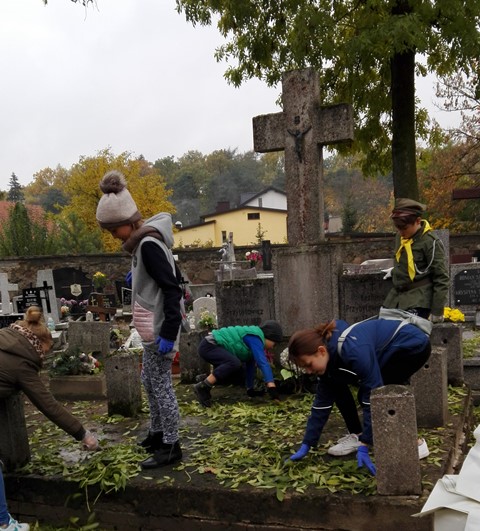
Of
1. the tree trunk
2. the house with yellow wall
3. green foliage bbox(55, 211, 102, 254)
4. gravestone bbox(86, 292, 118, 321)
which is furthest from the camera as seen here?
the house with yellow wall

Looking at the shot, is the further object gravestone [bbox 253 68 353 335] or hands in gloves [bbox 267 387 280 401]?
Answer: gravestone [bbox 253 68 353 335]

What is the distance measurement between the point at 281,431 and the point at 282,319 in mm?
1873

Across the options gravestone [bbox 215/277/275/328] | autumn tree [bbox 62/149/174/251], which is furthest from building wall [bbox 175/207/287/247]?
gravestone [bbox 215/277/275/328]

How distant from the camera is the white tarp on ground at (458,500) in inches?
99.2

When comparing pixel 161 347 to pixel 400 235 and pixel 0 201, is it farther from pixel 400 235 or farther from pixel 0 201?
pixel 0 201

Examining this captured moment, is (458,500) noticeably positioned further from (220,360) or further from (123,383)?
(123,383)

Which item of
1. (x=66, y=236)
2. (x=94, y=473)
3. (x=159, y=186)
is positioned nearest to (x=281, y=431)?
(x=94, y=473)

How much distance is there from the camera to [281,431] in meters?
4.64

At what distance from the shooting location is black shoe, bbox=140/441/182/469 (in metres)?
4.02

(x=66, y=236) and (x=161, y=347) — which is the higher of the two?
(x=66, y=236)

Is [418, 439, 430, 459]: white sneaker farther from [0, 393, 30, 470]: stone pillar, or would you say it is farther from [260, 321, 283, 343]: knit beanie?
[0, 393, 30, 470]: stone pillar

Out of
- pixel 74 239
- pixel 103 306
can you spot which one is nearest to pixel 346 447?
pixel 103 306

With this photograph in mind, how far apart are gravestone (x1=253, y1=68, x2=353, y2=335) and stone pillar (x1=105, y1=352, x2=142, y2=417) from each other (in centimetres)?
181

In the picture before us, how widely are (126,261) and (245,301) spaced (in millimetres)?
15495
